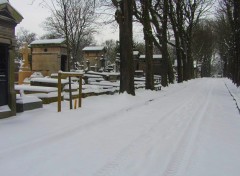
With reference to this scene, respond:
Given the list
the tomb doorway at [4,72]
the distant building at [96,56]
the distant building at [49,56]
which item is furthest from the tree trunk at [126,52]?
the distant building at [96,56]

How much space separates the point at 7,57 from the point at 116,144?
4.63 meters

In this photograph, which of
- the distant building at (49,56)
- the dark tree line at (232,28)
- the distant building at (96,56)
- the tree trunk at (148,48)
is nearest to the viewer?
the tree trunk at (148,48)

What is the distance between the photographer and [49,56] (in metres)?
36.8

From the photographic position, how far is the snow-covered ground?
557 cm

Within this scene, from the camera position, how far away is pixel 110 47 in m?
115

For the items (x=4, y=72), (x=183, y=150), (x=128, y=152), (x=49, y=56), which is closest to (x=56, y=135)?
(x=128, y=152)

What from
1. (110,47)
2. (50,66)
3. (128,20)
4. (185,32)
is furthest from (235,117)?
(110,47)

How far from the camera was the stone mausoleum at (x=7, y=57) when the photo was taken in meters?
9.86

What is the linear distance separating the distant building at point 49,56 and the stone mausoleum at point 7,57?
25.9 meters

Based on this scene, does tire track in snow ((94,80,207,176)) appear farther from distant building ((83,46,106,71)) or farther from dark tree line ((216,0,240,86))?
distant building ((83,46,106,71))

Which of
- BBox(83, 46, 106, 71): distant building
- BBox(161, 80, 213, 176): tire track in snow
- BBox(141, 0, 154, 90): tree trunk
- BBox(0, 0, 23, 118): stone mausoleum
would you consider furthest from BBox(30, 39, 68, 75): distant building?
BBox(161, 80, 213, 176): tire track in snow

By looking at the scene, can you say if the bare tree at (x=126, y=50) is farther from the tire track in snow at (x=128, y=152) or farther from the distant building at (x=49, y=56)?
the distant building at (x=49, y=56)

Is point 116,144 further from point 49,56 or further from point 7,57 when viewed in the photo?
point 49,56

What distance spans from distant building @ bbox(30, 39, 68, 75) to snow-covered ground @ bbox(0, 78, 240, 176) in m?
25.5
